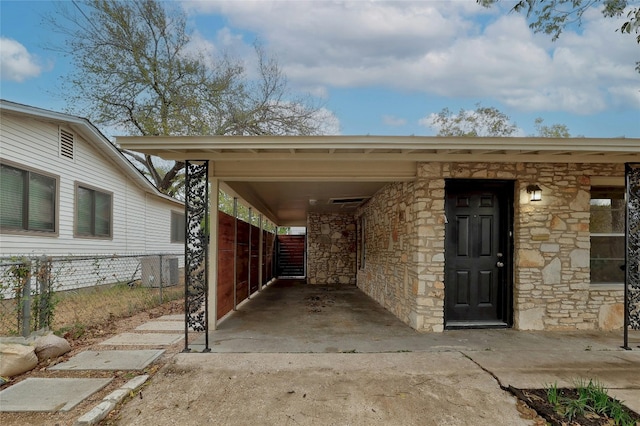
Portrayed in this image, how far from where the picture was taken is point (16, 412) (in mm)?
2523

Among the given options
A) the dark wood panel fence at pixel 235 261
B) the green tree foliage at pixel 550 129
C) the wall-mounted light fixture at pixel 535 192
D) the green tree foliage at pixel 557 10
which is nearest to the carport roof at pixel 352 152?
the wall-mounted light fixture at pixel 535 192

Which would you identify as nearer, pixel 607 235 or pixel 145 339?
pixel 145 339

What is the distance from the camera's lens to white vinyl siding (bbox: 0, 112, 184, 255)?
6054 mm

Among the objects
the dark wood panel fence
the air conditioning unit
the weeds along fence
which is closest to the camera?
the weeds along fence

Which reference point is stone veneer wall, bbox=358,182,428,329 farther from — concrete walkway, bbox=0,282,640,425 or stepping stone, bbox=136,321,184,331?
stepping stone, bbox=136,321,184,331

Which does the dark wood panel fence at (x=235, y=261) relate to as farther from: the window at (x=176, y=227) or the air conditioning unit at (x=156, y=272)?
the window at (x=176, y=227)

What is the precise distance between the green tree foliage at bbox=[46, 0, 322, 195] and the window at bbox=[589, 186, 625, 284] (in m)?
10.4

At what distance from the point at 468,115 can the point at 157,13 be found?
16479mm

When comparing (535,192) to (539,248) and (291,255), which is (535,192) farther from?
(291,255)

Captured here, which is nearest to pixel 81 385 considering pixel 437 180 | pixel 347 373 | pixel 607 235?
pixel 347 373

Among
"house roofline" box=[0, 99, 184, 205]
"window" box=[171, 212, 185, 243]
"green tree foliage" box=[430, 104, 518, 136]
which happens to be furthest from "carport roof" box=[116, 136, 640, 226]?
"green tree foliage" box=[430, 104, 518, 136]

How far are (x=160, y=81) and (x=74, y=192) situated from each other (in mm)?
6870

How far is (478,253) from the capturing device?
4973mm

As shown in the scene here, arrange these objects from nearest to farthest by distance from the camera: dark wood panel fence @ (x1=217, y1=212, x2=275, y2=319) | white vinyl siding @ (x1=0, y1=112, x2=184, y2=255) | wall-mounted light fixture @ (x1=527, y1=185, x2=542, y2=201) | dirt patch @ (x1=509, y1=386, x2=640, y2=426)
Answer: dirt patch @ (x1=509, y1=386, x2=640, y2=426) < wall-mounted light fixture @ (x1=527, y1=185, x2=542, y2=201) < dark wood panel fence @ (x1=217, y1=212, x2=275, y2=319) < white vinyl siding @ (x1=0, y1=112, x2=184, y2=255)
